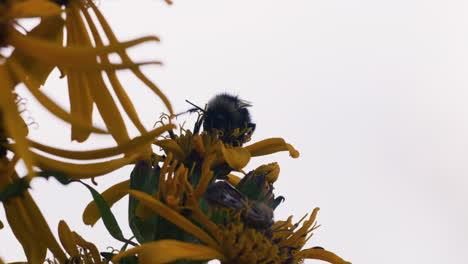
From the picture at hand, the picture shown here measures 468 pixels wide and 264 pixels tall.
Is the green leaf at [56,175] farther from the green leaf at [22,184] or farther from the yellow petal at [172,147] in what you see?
the yellow petal at [172,147]

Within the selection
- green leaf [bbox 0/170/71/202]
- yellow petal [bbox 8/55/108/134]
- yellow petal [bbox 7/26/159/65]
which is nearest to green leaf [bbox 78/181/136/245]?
green leaf [bbox 0/170/71/202]

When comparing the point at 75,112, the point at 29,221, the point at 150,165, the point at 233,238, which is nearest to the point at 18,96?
the point at 75,112

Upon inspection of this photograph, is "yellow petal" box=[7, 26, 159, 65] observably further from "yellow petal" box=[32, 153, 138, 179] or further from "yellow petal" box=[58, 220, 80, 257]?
"yellow petal" box=[58, 220, 80, 257]

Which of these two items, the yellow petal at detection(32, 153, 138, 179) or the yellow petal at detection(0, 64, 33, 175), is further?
the yellow petal at detection(32, 153, 138, 179)

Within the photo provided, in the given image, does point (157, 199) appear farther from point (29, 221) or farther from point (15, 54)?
point (15, 54)

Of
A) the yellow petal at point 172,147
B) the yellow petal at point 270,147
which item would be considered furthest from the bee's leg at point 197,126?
the yellow petal at point 270,147
